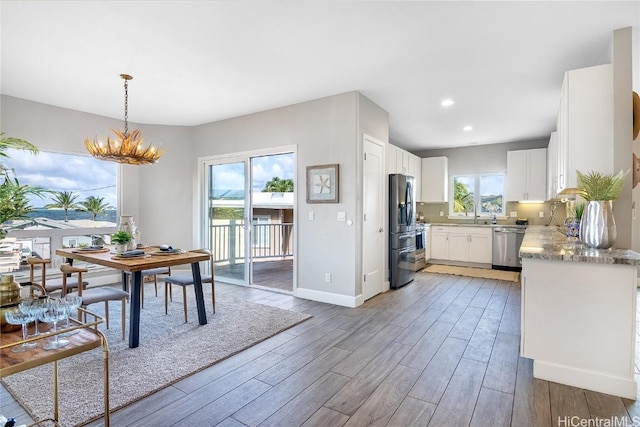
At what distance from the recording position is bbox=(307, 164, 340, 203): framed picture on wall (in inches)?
160

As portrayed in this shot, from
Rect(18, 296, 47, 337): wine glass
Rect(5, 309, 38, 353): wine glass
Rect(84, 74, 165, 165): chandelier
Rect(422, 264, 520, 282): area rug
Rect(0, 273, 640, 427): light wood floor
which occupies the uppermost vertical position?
Rect(84, 74, 165, 165): chandelier

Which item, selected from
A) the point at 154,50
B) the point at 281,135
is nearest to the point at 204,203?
the point at 281,135

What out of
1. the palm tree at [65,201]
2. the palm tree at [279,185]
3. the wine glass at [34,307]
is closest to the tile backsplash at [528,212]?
the palm tree at [279,185]

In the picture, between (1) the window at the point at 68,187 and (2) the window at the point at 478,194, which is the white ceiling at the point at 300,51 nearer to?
(1) the window at the point at 68,187

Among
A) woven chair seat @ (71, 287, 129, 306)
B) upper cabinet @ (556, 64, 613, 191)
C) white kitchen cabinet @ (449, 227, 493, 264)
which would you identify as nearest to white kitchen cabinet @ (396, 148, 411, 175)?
white kitchen cabinet @ (449, 227, 493, 264)

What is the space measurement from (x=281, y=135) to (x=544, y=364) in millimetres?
3870

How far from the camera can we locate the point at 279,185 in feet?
24.6

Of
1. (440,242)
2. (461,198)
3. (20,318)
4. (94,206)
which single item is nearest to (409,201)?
(440,242)

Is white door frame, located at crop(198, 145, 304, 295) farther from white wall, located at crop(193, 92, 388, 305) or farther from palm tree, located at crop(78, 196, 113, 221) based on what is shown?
palm tree, located at crop(78, 196, 113, 221)

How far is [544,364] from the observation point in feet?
7.38

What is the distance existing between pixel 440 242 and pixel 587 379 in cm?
485

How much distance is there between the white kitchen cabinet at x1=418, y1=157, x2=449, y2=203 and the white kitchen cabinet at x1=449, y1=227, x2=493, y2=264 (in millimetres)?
839

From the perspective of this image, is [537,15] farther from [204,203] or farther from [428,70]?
[204,203]

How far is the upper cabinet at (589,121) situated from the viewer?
8.39ft
